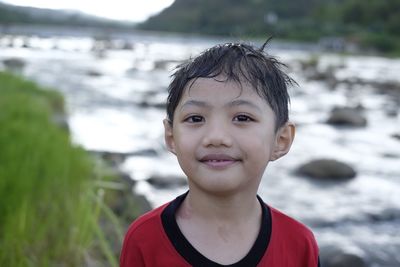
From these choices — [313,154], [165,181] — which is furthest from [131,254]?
[313,154]

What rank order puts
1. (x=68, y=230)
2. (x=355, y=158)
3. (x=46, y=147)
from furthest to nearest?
(x=355, y=158)
(x=46, y=147)
(x=68, y=230)

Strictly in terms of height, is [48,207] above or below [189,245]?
below

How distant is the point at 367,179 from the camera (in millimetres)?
4379

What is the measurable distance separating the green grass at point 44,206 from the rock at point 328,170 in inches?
86.8

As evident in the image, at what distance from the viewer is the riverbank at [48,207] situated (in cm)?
180

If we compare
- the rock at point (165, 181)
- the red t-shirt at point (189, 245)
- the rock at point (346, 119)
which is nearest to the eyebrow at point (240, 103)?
the red t-shirt at point (189, 245)

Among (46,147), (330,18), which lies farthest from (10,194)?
(330,18)

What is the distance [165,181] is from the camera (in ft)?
12.9

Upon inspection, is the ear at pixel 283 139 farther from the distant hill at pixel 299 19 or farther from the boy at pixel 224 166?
the distant hill at pixel 299 19

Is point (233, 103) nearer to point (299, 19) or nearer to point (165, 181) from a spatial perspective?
point (165, 181)

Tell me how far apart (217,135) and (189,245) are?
0.20 metres

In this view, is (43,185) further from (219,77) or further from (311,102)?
(311,102)

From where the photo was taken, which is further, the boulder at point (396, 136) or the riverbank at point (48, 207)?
the boulder at point (396, 136)

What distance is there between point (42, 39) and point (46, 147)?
3475 centimetres
